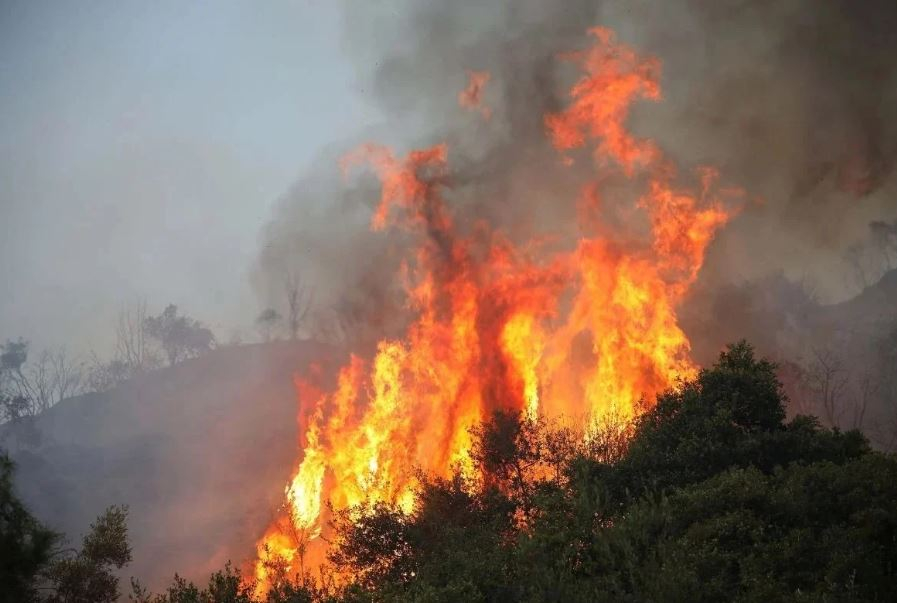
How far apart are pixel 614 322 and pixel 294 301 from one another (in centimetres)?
10104

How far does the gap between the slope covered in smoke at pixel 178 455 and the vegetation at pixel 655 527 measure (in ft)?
171

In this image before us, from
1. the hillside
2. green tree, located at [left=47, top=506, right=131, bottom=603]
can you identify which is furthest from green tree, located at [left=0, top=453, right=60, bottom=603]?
the hillside

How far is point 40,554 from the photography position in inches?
923

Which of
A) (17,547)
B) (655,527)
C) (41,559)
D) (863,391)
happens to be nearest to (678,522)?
(655,527)

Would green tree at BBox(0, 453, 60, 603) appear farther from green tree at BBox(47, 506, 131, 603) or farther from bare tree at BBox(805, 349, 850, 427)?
bare tree at BBox(805, 349, 850, 427)

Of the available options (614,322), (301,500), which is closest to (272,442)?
(301,500)

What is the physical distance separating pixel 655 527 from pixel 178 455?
105m

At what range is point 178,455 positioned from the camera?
109188 millimetres

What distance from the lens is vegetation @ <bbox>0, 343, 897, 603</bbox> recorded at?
59.2 ft

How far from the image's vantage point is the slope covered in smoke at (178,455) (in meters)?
81.8

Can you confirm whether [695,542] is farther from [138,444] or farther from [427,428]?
[138,444]

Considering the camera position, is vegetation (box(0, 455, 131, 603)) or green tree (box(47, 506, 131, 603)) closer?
vegetation (box(0, 455, 131, 603))

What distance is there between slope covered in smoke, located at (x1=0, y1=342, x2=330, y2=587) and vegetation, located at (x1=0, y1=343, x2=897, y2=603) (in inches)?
2047

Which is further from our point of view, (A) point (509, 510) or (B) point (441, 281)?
(B) point (441, 281)
